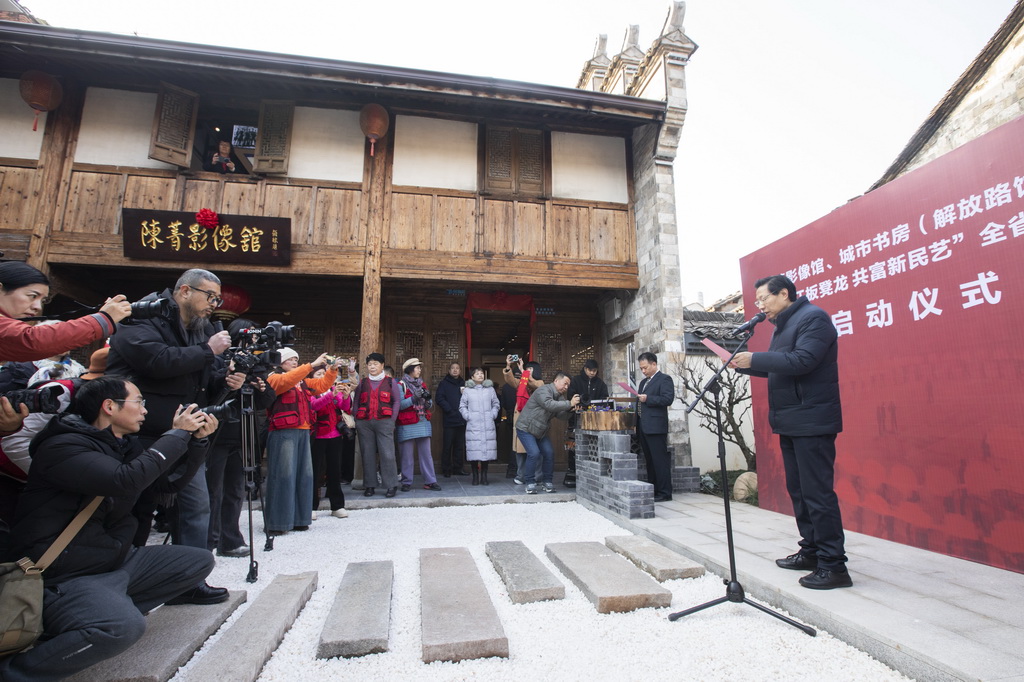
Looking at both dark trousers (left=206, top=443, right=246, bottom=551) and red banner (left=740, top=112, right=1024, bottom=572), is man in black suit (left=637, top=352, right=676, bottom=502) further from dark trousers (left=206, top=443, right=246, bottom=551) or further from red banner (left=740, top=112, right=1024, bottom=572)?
dark trousers (left=206, top=443, right=246, bottom=551)

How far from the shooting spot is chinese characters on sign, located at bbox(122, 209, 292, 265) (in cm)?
688

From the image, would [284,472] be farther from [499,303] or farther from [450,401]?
[499,303]

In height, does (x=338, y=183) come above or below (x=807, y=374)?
above

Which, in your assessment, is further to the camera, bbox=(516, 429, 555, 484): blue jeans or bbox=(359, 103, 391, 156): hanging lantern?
bbox=(359, 103, 391, 156): hanging lantern

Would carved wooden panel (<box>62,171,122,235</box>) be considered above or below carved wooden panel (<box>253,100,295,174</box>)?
below

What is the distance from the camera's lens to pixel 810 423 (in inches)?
119

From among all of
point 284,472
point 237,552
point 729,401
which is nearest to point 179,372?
point 237,552

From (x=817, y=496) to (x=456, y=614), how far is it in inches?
83.9

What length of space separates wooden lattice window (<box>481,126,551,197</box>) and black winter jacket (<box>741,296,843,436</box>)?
5.76 m

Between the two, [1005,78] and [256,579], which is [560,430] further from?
[1005,78]

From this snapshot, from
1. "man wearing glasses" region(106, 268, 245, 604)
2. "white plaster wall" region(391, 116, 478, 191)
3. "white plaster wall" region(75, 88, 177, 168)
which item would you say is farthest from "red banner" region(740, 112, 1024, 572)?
"white plaster wall" region(75, 88, 177, 168)

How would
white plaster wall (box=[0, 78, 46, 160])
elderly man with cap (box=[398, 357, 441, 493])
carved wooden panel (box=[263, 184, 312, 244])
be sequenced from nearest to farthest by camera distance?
elderly man with cap (box=[398, 357, 441, 493]) < white plaster wall (box=[0, 78, 46, 160]) < carved wooden panel (box=[263, 184, 312, 244])

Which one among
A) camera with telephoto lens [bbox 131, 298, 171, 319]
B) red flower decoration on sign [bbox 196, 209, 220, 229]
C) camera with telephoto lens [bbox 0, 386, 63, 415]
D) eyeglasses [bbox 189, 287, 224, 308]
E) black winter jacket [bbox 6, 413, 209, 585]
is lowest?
black winter jacket [bbox 6, 413, 209, 585]

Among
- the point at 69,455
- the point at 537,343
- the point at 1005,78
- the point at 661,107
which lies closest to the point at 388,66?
the point at 661,107
